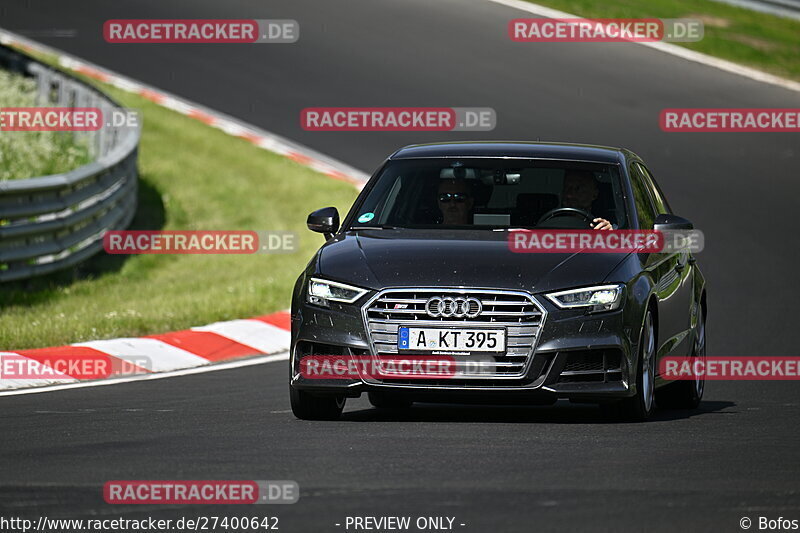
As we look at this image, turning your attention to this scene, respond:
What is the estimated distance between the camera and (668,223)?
32.6ft

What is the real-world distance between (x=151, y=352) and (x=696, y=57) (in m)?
16.6

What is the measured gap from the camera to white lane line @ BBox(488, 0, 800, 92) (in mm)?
26000

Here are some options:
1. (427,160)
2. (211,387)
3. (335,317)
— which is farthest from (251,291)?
(335,317)

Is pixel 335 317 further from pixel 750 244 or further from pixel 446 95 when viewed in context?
pixel 446 95

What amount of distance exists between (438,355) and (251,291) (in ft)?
24.4

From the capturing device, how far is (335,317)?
29.6ft
